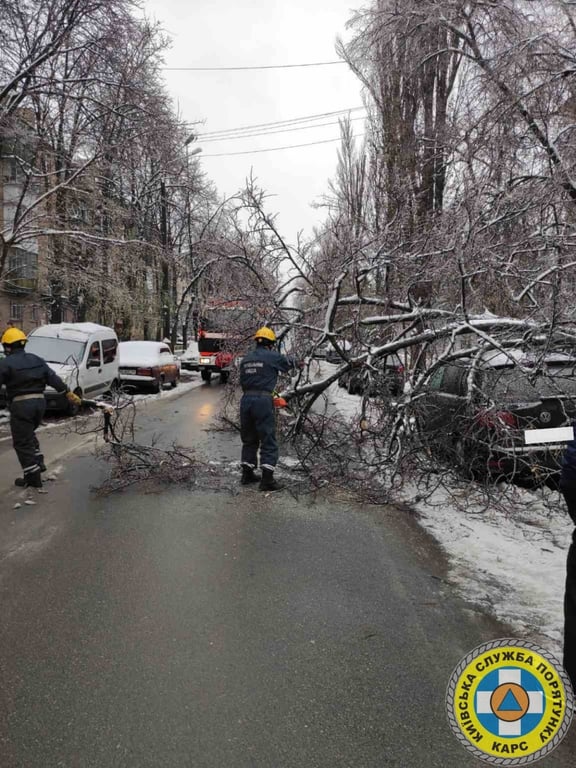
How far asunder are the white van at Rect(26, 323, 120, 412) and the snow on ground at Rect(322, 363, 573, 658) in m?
7.98

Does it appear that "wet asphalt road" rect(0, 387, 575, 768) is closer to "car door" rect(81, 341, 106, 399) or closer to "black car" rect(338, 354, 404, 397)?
"black car" rect(338, 354, 404, 397)

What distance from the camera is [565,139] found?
8.58 m

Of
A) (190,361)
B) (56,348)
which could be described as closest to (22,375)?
(56,348)

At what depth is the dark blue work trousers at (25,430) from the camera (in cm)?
614

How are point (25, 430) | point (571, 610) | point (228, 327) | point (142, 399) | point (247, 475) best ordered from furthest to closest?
point (142, 399) < point (228, 327) < point (247, 475) < point (25, 430) < point (571, 610)

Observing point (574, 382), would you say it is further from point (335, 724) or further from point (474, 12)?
point (474, 12)

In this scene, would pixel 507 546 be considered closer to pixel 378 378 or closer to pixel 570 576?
pixel 570 576

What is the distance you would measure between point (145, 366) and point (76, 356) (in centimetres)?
445

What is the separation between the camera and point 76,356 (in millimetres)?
12289

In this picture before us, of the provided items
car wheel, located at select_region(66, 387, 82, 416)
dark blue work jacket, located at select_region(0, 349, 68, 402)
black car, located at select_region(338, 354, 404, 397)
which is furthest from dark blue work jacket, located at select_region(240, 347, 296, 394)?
car wheel, located at select_region(66, 387, 82, 416)

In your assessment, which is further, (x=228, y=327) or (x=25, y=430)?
(x=228, y=327)

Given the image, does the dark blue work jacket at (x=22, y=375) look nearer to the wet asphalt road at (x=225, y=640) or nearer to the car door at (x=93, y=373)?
the wet asphalt road at (x=225, y=640)

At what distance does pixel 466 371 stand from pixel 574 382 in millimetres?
1171

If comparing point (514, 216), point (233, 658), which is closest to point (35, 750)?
point (233, 658)
